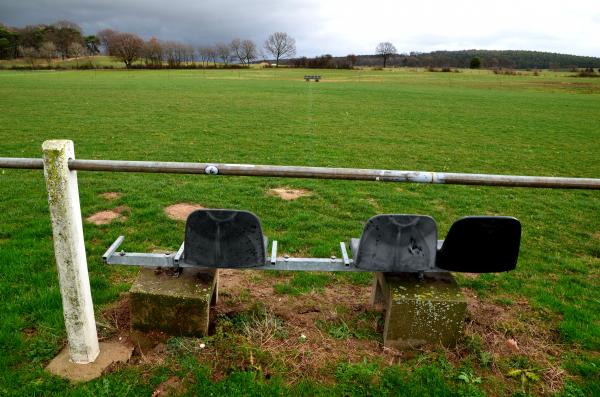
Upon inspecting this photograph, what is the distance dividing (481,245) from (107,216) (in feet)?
18.5

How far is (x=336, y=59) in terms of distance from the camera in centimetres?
9938

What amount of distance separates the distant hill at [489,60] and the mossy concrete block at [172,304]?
326 ft

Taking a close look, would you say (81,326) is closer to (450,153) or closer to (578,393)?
(578,393)

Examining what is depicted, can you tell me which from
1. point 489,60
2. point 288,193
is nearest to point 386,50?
point 489,60

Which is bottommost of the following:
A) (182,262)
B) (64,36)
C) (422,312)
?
(422,312)

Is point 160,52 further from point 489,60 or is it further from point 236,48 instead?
point 489,60

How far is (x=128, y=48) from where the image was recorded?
9956cm

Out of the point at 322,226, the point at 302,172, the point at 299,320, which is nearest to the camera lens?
the point at 302,172

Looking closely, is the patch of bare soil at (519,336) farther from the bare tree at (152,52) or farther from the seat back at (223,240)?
the bare tree at (152,52)

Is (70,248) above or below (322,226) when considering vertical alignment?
above

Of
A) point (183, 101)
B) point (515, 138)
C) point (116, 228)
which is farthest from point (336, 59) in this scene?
point (116, 228)

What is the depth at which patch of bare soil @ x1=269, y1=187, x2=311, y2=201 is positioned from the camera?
798cm

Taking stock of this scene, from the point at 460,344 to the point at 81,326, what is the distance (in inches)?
111

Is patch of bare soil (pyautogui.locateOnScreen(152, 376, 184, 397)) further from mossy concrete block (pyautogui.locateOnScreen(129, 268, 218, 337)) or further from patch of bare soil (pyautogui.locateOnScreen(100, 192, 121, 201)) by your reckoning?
patch of bare soil (pyautogui.locateOnScreen(100, 192, 121, 201))
